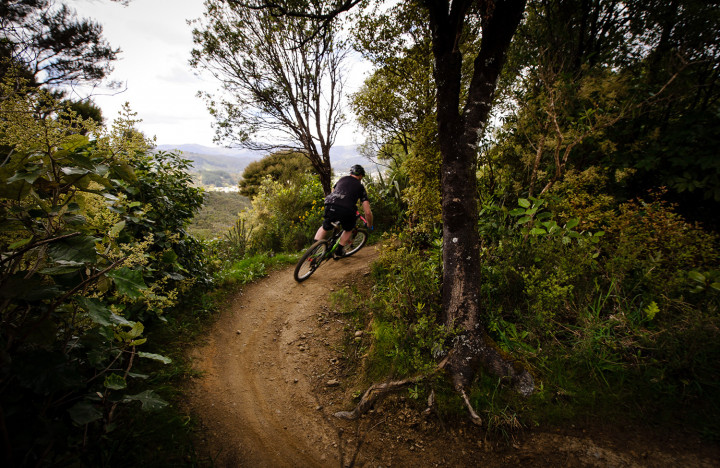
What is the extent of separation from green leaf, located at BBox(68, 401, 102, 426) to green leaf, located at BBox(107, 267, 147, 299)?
0.60 m

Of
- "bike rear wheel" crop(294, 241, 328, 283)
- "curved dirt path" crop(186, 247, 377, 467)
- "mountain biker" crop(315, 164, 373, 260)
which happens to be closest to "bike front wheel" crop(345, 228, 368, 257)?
"bike rear wheel" crop(294, 241, 328, 283)

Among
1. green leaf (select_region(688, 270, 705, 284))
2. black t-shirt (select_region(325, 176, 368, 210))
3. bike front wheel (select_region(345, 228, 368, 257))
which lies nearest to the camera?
green leaf (select_region(688, 270, 705, 284))

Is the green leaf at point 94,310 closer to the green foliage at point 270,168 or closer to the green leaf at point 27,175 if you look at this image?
the green leaf at point 27,175

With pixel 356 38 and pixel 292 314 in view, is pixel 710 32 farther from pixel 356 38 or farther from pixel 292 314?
pixel 292 314

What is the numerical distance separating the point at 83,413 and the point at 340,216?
4.54 m

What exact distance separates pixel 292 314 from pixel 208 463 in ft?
8.70

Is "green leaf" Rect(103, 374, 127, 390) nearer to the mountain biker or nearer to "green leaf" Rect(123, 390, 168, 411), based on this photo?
"green leaf" Rect(123, 390, 168, 411)

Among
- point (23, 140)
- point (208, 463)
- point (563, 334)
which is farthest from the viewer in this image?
point (563, 334)

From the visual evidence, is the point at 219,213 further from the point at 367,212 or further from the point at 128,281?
the point at 128,281

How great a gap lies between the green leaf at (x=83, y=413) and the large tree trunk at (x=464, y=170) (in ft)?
9.24

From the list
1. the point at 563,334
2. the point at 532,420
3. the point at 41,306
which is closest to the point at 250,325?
the point at 41,306

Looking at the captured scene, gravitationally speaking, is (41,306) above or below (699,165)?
below

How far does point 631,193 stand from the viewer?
3.89m

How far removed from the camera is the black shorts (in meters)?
5.54
